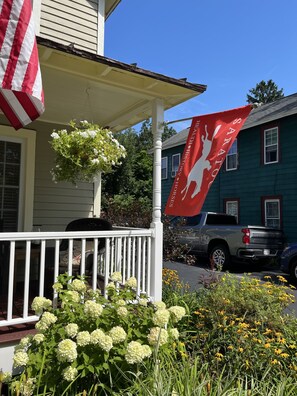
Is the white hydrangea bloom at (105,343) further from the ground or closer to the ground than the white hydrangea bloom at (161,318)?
closer to the ground

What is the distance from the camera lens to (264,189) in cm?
1426

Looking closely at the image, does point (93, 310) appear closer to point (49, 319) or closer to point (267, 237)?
point (49, 319)

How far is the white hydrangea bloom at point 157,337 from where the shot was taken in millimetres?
2570

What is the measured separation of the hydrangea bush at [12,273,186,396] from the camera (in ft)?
7.79

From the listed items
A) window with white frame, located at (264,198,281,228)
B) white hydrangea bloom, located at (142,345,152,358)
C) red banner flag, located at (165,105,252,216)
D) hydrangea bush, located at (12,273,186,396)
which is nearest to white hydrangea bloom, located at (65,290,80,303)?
hydrangea bush, located at (12,273,186,396)

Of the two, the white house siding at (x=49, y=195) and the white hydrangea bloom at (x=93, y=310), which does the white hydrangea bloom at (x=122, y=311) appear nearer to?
the white hydrangea bloom at (x=93, y=310)

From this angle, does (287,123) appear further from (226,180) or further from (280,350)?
(280,350)

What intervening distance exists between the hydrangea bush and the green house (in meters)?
11.5

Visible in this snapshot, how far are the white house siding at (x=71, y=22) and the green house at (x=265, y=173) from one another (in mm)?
9048

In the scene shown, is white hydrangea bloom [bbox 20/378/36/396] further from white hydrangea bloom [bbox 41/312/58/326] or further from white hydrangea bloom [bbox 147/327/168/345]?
white hydrangea bloom [bbox 147/327/168/345]

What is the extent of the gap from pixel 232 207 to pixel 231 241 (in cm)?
556

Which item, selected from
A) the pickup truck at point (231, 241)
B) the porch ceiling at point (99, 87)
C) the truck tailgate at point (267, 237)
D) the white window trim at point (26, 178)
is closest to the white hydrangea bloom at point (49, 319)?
the porch ceiling at point (99, 87)

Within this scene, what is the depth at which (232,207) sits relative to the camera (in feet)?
52.2

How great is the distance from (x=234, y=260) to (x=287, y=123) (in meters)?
6.10
